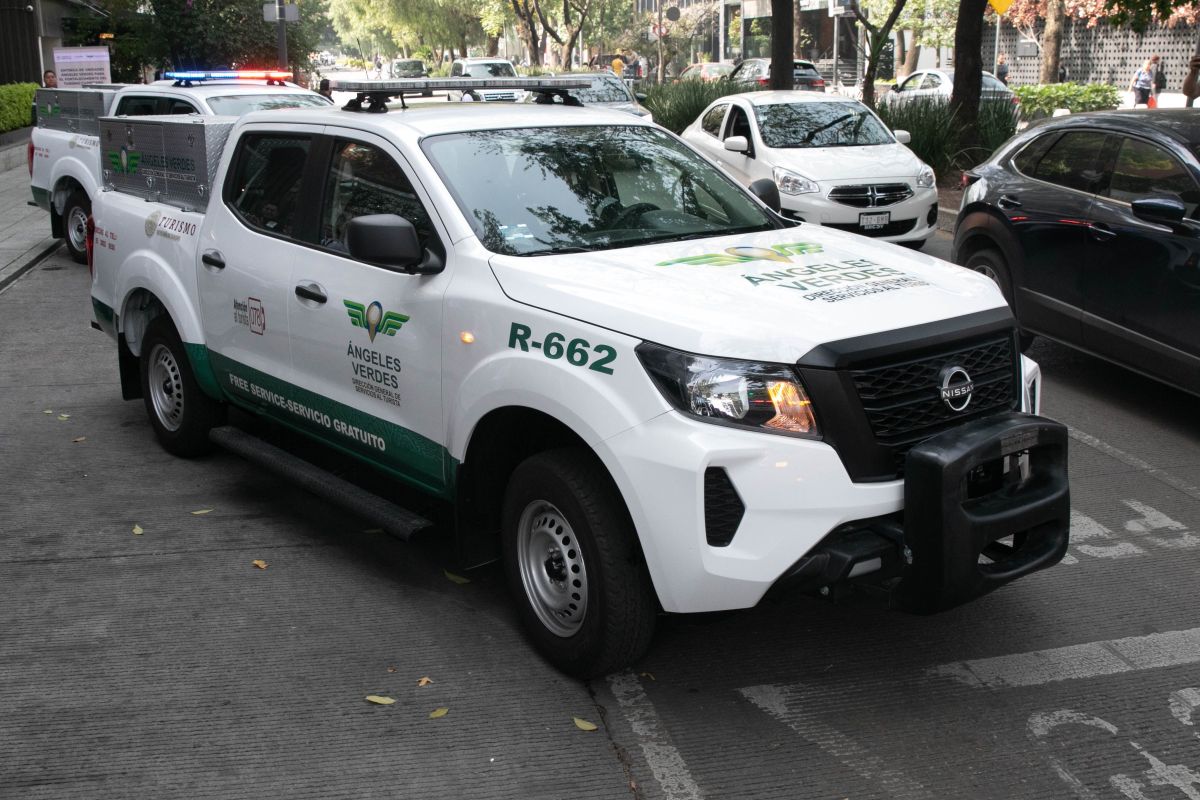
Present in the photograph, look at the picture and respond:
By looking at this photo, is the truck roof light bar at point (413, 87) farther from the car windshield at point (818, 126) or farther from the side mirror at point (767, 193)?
the car windshield at point (818, 126)

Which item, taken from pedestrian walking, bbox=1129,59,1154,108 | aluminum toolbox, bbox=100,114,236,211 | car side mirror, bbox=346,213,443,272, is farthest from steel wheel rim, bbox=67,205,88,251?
pedestrian walking, bbox=1129,59,1154,108

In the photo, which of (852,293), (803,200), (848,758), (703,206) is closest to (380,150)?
(703,206)

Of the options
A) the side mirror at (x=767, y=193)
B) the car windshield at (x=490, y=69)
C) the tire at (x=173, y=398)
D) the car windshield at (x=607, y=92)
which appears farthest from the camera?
the car windshield at (x=490, y=69)

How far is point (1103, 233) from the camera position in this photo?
763cm

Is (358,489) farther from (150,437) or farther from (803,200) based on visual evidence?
(803,200)

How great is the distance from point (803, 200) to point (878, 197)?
77cm

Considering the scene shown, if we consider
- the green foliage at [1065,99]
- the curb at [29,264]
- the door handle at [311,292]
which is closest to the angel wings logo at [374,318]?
the door handle at [311,292]

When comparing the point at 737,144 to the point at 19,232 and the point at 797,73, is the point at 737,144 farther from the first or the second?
the point at 797,73

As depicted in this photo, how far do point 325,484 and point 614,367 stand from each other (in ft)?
6.37

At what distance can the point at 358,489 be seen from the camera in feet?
17.5

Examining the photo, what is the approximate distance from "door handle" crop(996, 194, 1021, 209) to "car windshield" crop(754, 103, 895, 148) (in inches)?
213

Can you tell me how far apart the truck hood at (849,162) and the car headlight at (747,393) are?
9568mm

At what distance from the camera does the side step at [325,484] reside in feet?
16.1

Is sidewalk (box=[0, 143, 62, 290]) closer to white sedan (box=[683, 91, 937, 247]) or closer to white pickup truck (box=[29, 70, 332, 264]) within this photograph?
white pickup truck (box=[29, 70, 332, 264])
